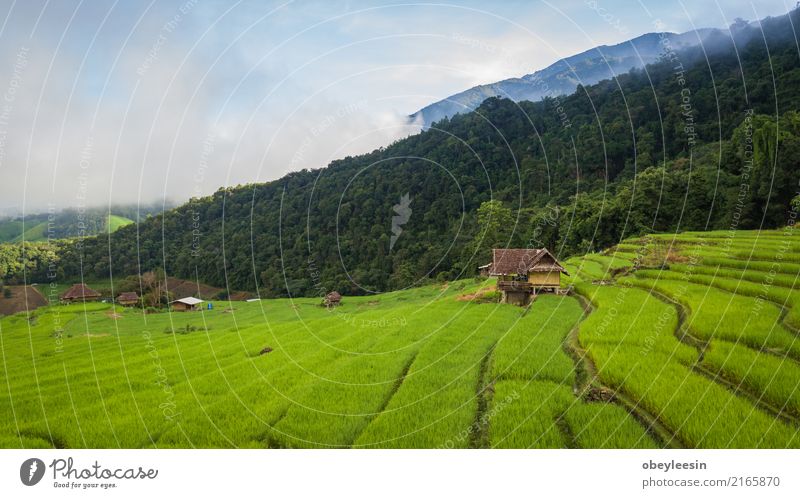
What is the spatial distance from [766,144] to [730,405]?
45.9 feet

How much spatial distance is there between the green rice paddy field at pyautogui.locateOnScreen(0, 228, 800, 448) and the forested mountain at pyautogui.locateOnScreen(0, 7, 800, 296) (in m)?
2.22

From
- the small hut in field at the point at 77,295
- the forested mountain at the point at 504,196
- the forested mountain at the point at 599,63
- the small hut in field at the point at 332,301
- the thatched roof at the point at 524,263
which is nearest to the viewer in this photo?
the thatched roof at the point at 524,263

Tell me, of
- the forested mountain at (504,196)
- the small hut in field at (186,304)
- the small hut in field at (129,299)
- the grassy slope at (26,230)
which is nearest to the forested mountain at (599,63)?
the forested mountain at (504,196)

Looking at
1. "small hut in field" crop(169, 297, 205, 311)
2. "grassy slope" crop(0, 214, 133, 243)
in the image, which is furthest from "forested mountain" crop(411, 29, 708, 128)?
"grassy slope" crop(0, 214, 133, 243)

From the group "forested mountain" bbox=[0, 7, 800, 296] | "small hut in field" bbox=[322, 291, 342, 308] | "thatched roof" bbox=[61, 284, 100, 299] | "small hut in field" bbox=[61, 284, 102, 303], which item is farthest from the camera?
"thatched roof" bbox=[61, 284, 100, 299]

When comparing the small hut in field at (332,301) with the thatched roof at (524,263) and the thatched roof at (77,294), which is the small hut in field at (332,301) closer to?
the thatched roof at (524,263)

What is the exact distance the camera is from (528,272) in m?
12.8

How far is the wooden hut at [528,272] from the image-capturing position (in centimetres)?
1243

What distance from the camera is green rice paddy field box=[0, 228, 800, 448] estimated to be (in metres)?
5.18

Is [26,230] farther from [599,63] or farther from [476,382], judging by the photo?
[476,382]

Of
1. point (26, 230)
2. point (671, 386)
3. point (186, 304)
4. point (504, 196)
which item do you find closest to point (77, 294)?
point (186, 304)

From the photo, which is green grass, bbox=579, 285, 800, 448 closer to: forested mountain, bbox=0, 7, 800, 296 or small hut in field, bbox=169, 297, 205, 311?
forested mountain, bbox=0, 7, 800, 296

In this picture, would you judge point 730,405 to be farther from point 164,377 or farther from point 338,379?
point 164,377

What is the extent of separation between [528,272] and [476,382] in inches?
284
